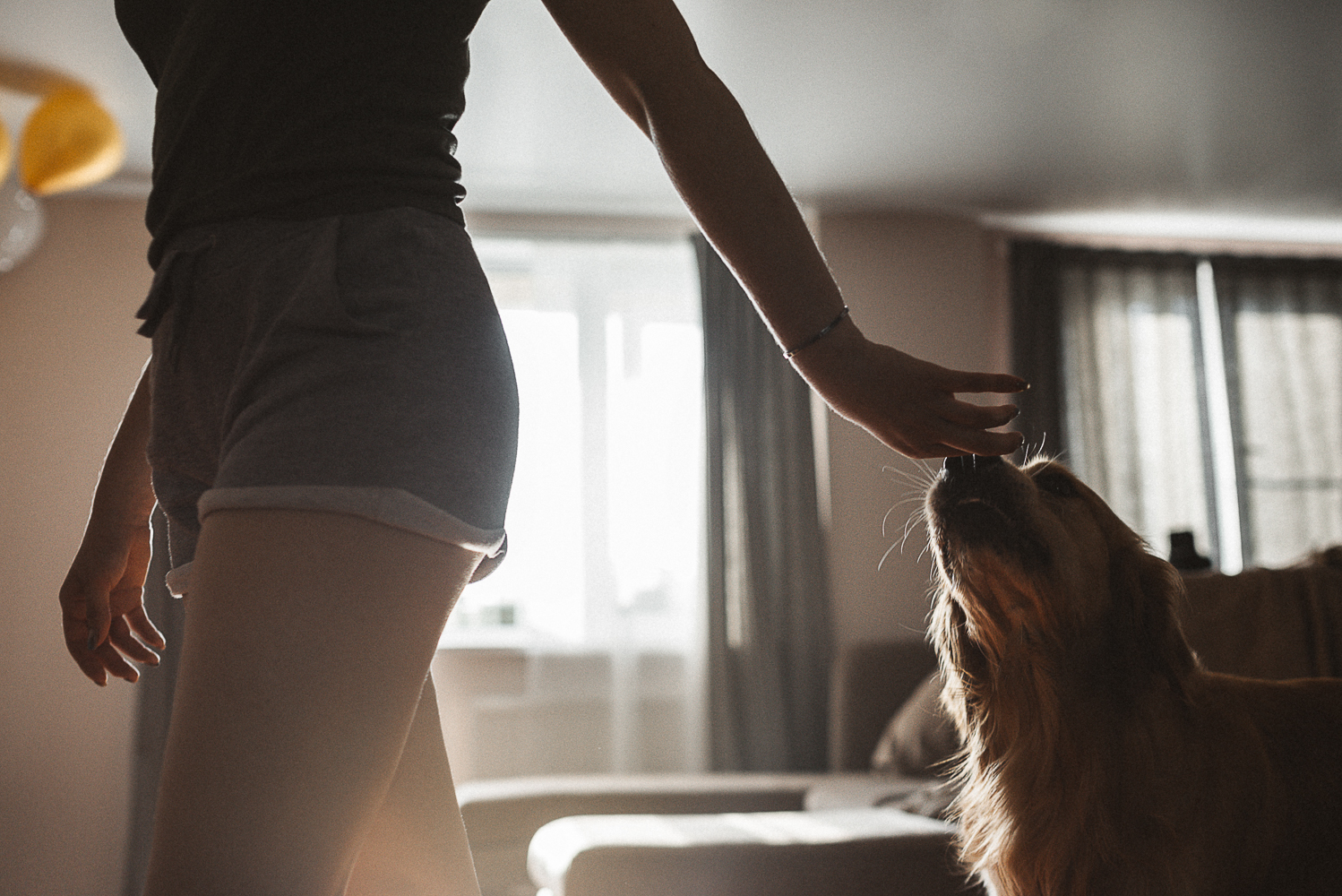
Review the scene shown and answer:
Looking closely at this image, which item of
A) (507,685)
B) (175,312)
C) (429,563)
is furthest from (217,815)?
(507,685)

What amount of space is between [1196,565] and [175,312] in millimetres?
2381

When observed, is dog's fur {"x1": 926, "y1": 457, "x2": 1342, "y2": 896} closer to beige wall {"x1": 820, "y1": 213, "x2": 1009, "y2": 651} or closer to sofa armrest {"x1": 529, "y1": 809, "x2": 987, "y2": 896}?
sofa armrest {"x1": 529, "y1": 809, "x2": 987, "y2": 896}

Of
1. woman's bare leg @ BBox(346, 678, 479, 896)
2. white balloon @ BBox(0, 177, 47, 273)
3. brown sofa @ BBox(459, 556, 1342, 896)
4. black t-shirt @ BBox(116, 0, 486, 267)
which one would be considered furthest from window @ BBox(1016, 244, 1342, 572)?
black t-shirt @ BBox(116, 0, 486, 267)

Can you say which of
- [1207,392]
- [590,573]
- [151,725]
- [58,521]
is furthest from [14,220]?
[1207,392]

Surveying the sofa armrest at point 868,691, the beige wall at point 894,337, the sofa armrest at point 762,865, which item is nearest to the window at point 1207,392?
the beige wall at point 894,337

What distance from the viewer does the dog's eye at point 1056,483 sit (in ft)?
4.07

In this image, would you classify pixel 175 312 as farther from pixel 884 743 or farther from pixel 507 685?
pixel 507 685

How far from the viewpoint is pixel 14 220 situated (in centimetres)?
329

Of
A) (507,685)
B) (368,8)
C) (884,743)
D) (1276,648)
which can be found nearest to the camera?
(368,8)

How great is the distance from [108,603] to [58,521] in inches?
146

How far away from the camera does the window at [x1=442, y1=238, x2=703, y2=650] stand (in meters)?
4.32

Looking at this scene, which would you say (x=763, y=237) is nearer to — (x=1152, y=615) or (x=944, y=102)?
(x=1152, y=615)

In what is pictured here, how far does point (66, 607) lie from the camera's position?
2.80ft

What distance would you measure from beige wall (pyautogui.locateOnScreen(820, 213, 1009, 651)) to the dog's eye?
125 inches
